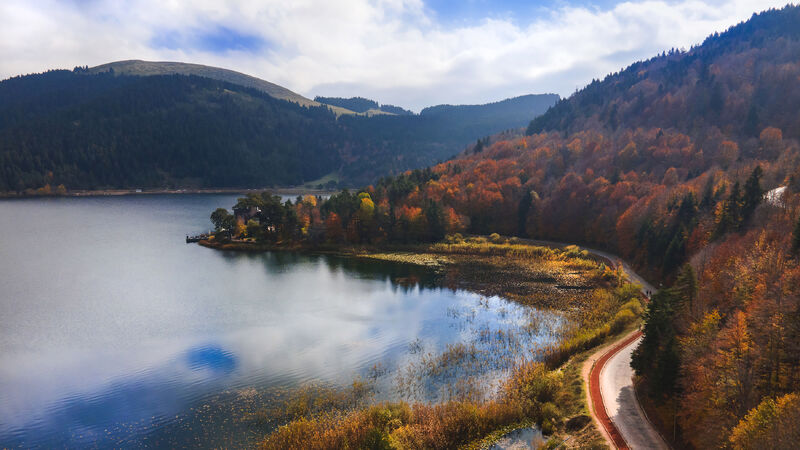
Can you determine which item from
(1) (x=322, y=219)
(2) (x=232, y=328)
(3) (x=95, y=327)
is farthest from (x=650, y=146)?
(3) (x=95, y=327)

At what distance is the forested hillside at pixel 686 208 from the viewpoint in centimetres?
2697

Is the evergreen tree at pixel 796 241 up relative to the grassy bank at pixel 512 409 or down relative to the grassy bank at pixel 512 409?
up

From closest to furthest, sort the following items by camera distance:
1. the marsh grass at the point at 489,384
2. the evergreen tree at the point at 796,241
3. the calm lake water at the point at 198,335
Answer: the marsh grass at the point at 489,384 → the calm lake water at the point at 198,335 → the evergreen tree at the point at 796,241

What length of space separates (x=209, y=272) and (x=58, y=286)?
2165cm

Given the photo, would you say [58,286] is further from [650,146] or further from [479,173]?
[650,146]

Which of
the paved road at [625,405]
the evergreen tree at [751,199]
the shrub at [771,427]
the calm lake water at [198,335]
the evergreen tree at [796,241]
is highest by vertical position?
the evergreen tree at [751,199]

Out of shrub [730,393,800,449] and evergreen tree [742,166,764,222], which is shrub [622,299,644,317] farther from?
shrub [730,393,800,449]

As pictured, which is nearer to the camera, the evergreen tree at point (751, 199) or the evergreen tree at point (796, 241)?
the evergreen tree at point (796, 241)

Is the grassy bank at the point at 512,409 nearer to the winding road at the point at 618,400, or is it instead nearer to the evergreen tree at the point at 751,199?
the winding road at the point at 618,400

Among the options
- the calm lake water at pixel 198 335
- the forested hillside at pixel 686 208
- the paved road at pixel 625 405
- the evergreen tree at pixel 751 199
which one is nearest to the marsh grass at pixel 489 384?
the calm lake water at pixel 198 335


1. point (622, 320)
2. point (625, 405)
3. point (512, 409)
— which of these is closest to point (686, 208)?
point (622, 320)

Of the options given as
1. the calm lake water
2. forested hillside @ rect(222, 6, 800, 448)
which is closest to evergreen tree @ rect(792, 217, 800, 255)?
forested hillside @ rect(222, 6, 800, 448)

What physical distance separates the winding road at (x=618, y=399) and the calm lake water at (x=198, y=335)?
7.72m

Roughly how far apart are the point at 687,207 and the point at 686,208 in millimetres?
221
